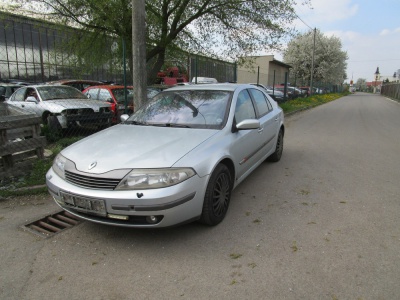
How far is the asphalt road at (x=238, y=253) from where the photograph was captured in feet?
8.21

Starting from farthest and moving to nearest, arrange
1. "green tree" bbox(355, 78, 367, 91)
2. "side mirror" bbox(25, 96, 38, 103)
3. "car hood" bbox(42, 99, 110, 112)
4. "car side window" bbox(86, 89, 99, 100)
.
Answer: "green tree" bbox(355, 78, 367, 91) < "car side window" bbox(86, 89, 99, 100) < "side mirror" bbox(25, 96, 38, 103) < "car hood" bbox(42, 99, 110, 112)

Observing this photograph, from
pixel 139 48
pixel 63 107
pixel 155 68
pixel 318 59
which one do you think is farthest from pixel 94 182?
pixel 318 59

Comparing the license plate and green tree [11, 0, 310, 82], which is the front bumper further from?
green tree [11, 0, 310, 82]

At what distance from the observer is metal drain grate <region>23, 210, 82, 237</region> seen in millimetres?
3498

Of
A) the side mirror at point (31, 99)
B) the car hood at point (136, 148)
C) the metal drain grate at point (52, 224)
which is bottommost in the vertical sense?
the metal drain grate at point (52, 224)

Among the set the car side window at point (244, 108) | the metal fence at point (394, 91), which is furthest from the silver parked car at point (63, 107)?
the metal fence at point (394, 91)

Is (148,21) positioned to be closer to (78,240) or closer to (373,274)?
(78,240)

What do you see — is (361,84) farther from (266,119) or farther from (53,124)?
(53,124)

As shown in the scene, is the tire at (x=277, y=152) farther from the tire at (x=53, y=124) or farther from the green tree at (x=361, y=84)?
the green tree at (x=361, y=84)

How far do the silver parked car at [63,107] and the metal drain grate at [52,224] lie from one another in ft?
14.1

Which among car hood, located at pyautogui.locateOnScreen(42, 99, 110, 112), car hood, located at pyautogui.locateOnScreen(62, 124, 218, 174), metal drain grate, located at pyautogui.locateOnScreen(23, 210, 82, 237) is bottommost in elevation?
metal drain grate, located at pyautogui.locateOnScreen(23, 210, 82, 237)

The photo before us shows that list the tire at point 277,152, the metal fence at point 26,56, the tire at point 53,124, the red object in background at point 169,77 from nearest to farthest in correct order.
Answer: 1. the tire at point 277,152
2. the tire at point 53,124
3. the red object in background at point 169,77
4. the metal fence at point 26,56

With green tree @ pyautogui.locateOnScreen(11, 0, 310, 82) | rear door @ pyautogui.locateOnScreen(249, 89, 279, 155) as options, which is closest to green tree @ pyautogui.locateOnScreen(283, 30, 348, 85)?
green tree @ pyautogui.locateOnScreen(11, 0, 310, 82)

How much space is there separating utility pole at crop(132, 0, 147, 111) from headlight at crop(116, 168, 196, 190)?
12.3ft
